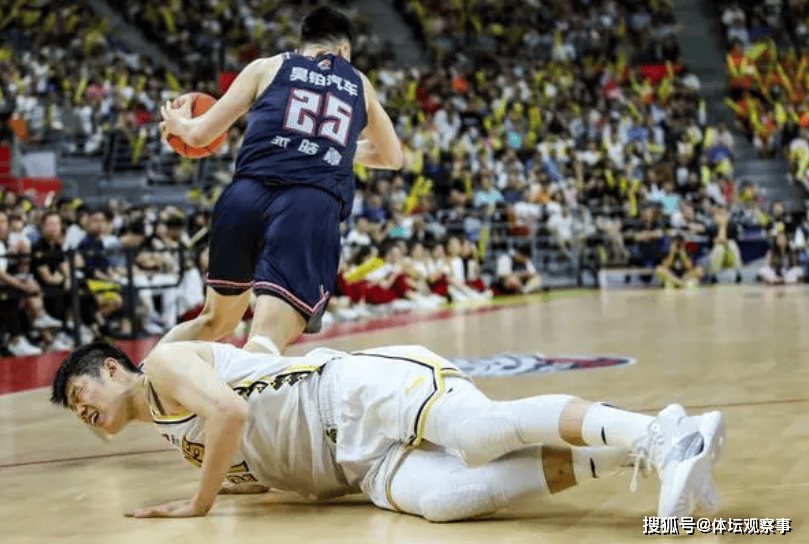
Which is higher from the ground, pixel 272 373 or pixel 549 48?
pixel 549 48

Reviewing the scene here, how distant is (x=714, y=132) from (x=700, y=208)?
2.41 metres

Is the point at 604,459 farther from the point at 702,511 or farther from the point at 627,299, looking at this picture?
the point at 627,299

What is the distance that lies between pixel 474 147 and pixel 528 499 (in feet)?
55.6

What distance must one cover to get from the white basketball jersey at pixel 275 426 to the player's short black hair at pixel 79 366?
0.18m

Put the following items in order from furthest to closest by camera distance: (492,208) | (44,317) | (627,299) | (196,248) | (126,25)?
(126,25), (492,208), (627,299), (196,248), (44,317)

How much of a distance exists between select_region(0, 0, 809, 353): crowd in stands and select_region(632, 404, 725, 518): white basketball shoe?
878 centimetres

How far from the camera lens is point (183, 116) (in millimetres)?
5043

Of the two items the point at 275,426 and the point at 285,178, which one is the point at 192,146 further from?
the point at 275,426

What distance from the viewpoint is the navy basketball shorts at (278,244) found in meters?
4.82

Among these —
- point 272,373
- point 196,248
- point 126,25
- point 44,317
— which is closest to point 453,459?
point 272,373

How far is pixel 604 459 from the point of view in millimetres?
3436

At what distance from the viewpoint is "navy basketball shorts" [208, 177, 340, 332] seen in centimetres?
482

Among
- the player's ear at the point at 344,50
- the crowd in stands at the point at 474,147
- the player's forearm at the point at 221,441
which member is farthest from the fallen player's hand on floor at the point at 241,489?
the crowd in stands at the point at 474,147

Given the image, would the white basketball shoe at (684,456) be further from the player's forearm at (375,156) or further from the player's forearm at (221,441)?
the player's forearm at (375,156)
